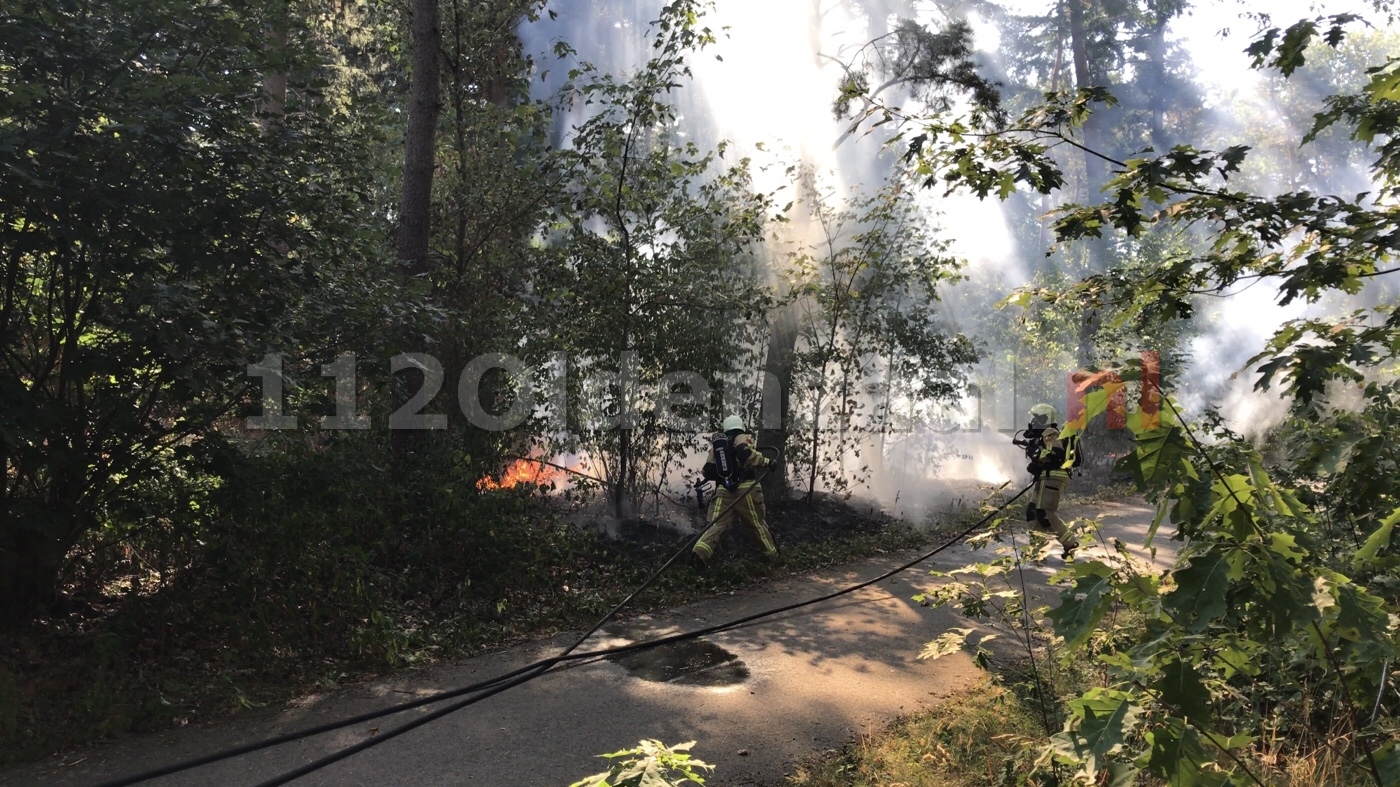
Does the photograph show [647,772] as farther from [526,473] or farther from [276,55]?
[526,473]

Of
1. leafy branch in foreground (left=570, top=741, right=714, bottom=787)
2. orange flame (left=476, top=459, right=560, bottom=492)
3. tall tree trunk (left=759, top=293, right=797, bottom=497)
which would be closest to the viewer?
leafy branch in foreground (left=570, top=741, right=714, bottom=787)

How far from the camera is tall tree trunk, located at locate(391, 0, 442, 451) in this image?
972 cm

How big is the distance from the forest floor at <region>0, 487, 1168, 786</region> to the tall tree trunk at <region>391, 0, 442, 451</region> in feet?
14.3

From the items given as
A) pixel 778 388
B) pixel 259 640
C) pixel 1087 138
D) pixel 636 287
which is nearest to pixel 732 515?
pixel 636 287

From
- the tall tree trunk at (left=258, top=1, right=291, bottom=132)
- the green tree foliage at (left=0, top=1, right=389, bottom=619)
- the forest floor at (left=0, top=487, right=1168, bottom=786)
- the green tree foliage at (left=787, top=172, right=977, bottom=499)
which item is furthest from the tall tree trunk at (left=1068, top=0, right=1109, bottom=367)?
the green tree foliage at (left=0, top=1, right=389, bottom=619)

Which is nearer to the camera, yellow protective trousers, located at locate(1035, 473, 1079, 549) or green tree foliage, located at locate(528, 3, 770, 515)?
yellow protective trousers, located at locate(1035, 473, 1079, 549)

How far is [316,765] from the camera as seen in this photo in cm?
409

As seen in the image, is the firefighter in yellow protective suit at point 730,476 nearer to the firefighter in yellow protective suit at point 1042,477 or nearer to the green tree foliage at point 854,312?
the firefighter in yellow protective suit at point 1042,477

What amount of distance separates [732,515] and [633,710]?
170 inches

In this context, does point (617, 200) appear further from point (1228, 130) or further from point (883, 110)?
point (1228, 130)

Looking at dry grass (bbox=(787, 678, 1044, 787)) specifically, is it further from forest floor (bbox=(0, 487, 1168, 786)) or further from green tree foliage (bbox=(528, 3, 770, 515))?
green tree foliage (bbox=(528, 3, 770, 515))

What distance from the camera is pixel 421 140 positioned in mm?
9812

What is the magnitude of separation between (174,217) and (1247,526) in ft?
19.5

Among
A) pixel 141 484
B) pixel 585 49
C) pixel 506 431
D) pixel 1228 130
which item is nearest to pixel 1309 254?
pixel 141 484
